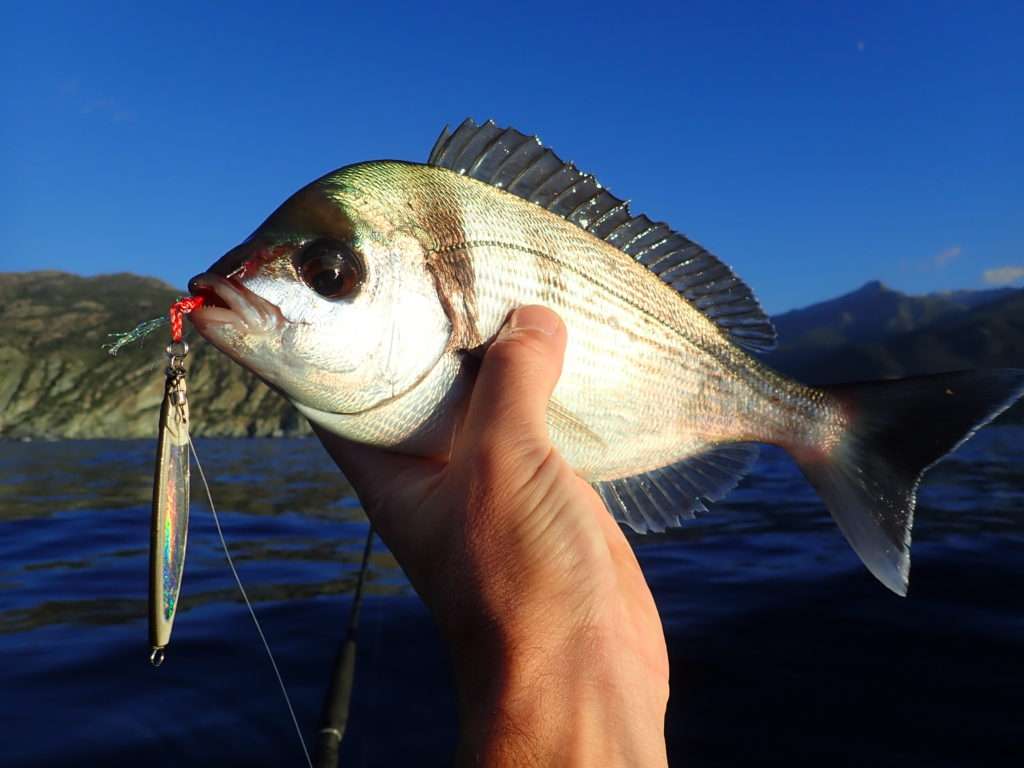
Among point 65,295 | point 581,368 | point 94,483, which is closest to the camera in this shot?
point 581,368

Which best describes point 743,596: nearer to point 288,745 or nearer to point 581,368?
point 288,745

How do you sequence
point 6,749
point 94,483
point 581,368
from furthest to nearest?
point 94,483 < point 6,749 < point 581,368

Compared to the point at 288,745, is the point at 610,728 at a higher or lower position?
higher

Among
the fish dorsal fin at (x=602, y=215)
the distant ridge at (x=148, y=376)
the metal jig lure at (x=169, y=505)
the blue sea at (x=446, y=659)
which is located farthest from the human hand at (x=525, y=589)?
the distant ridge at (x=148, y=376)

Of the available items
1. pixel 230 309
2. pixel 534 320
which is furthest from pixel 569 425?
pixel 230 309

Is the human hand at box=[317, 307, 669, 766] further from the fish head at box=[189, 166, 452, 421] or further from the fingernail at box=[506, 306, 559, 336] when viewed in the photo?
the fish head at box=[189, 166, 452, 421]

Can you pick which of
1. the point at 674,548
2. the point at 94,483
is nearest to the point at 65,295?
the point at 94,483

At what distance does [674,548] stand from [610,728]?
36.3ft

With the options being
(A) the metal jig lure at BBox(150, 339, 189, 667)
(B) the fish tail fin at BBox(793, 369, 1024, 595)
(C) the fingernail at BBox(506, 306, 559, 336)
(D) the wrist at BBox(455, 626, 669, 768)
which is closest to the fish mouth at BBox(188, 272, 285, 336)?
(A) the metal jig lure at BBox(150, 339, 189, 667)

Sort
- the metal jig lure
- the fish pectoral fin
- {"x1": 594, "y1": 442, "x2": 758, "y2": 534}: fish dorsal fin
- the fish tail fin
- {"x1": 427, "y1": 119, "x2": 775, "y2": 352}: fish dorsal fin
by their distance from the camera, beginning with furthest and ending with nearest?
{"x1": 594, "y1": 442, "x2": 758, "y2": 534}: fish dorsal fin → {"x1": 427, "y1": 119, "x2": 775, "y2": 352}: fish dorsal fin → the fish tail fin → the fish pectoral fin → the metal jig lure

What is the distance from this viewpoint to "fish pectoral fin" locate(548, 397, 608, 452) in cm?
289

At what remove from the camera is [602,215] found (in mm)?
3336

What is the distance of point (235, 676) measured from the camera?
6.93 metres

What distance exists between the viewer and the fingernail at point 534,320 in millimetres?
2656
